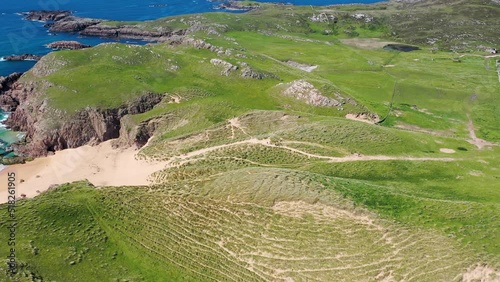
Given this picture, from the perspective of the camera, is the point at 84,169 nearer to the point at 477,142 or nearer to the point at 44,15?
the point at 477,142

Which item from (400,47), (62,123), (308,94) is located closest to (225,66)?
(308,94)

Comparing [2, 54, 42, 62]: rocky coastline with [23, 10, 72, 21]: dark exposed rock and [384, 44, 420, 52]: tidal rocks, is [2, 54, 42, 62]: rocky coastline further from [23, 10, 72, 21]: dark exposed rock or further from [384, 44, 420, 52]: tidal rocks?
[384, 44, 420, 52]: tidal rocks

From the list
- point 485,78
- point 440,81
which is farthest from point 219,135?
point 485,78

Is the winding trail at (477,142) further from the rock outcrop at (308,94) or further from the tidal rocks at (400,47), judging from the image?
the tidal rocks at (400,47)

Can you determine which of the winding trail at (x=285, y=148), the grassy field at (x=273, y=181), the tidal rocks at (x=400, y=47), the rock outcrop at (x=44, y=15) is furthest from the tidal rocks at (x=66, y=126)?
the rock outcrop at (x=44, y=15)

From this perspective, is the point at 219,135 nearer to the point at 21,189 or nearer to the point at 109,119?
the point at 109,119

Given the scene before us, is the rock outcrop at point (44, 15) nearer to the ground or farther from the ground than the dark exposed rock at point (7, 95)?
farther from the ground
